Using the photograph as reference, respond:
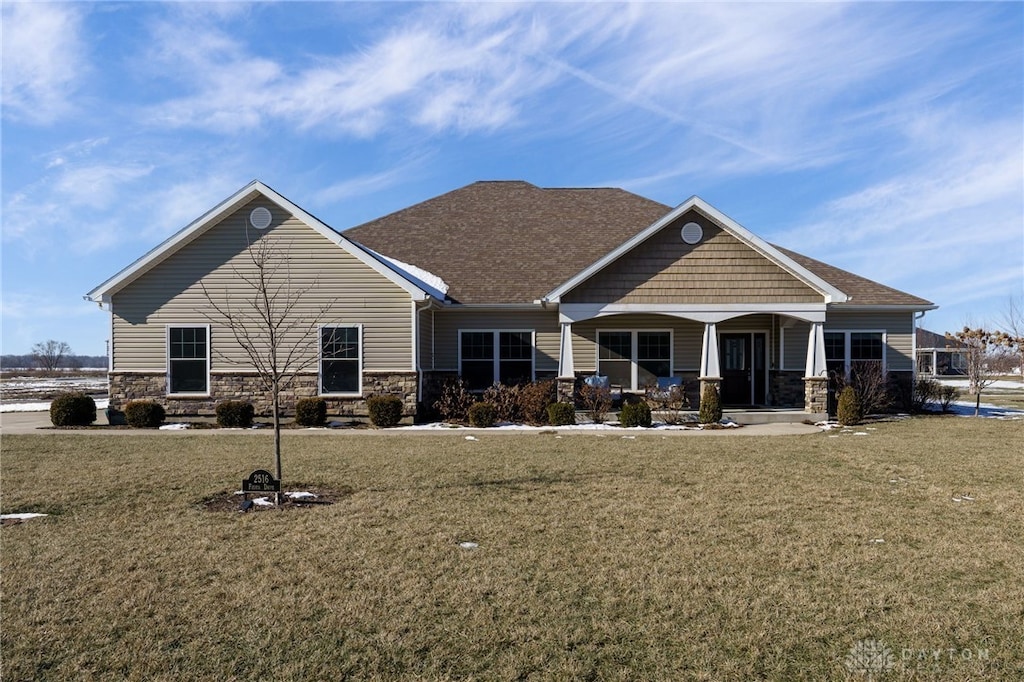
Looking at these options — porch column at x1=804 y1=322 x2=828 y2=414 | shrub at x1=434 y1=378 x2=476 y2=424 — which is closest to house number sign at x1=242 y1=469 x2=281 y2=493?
shrub at x1=434 y1=378 x2=476 y2=424

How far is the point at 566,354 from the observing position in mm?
16812

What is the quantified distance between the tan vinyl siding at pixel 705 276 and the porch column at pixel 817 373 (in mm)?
936

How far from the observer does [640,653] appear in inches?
149

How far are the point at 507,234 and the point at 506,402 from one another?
7294mm

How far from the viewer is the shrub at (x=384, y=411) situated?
15.9m

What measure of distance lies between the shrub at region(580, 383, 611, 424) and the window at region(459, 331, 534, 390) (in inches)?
90.3

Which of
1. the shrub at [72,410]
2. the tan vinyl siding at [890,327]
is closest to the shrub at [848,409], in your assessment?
the tan vinyl siding at [890,327]

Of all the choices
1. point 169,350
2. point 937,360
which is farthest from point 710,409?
point 937,360

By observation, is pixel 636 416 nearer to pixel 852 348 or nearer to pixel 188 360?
pixel 852 348

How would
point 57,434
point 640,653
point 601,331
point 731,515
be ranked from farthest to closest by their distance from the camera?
1. point 601,331
2. point 57,434
3. point 731,515
4. point 640,653

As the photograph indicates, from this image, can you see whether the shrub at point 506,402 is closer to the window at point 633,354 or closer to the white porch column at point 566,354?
the white porch column at point 566,354

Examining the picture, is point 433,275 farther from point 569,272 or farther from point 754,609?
point 754,609

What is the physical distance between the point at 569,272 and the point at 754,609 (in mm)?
15486

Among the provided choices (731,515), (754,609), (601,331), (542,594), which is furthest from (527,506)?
(601,331)
